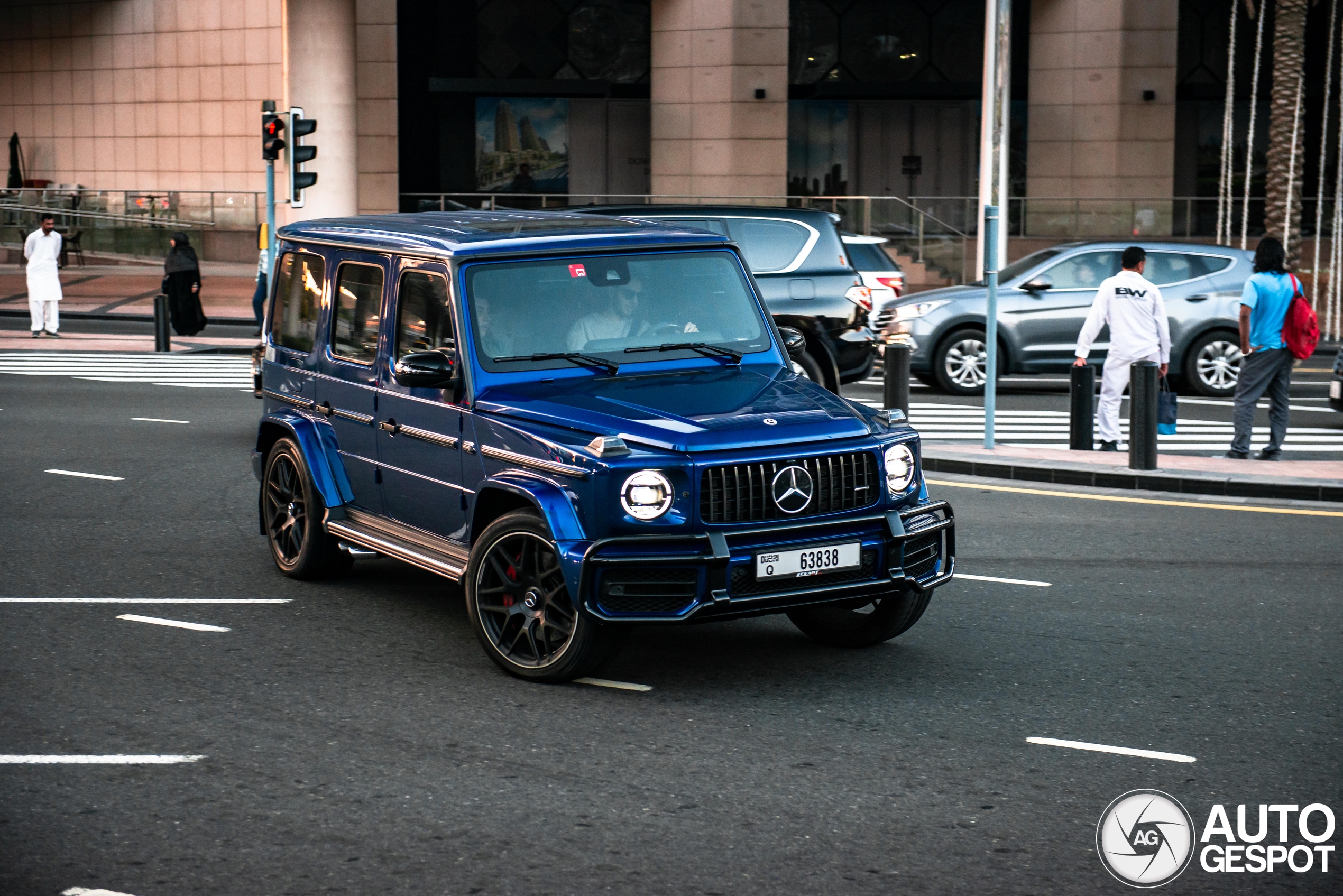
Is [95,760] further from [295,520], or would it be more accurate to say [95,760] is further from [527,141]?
[527,141]

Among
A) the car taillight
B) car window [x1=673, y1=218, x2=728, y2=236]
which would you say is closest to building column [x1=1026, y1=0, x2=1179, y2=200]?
the car taillight

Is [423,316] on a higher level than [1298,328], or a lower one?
higher

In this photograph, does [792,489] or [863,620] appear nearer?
[792,489]

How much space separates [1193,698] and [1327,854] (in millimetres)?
1703

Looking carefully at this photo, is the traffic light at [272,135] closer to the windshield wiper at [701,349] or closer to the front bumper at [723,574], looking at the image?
the windshield wiper at [701,349]

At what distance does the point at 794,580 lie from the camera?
648 centimetres

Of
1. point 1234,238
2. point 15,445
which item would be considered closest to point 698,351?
point 15,445

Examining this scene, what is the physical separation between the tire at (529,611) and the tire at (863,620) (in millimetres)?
1027

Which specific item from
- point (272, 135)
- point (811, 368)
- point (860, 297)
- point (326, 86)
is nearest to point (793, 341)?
Answer: point (811, 368)

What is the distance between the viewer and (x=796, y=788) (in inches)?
216

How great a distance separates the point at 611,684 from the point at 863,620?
1.30m

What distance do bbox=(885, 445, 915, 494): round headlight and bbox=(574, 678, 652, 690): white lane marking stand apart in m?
1.32

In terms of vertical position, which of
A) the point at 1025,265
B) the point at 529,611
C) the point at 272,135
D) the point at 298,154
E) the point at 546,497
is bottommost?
the point at 529,611

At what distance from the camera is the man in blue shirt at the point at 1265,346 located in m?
13.4
